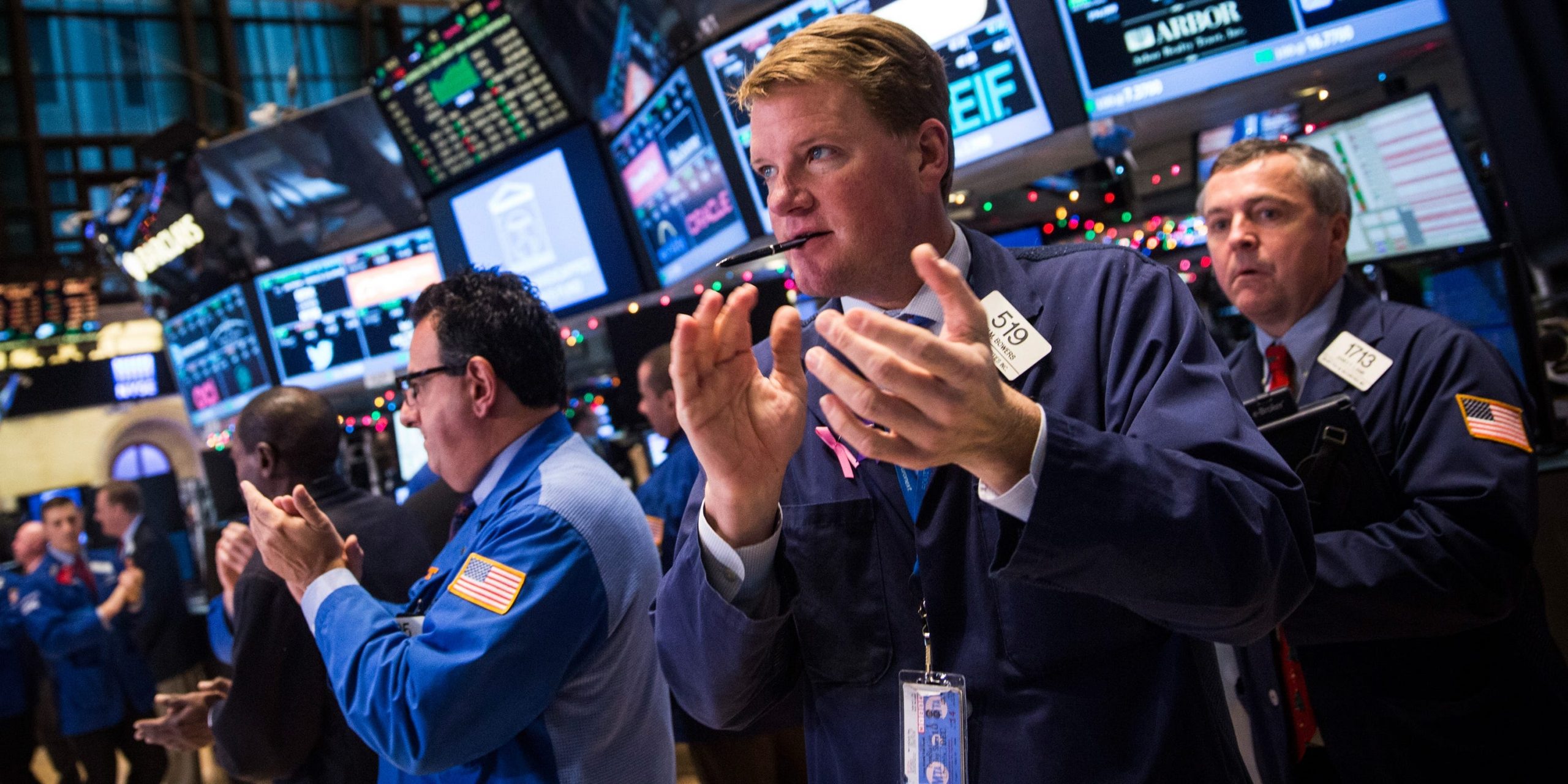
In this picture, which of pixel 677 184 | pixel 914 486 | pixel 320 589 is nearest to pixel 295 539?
pixel 320 589

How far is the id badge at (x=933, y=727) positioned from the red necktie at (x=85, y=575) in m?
6.00

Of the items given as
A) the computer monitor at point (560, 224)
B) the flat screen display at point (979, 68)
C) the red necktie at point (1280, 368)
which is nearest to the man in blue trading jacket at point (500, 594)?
the flat screen display at point (979, 68)

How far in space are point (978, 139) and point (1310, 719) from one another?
180 cm

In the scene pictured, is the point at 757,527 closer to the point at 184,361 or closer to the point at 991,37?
the point at 991,37

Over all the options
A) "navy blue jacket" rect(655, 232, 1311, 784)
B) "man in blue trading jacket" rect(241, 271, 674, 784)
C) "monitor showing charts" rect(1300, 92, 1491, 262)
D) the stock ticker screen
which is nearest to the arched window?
the stock ticker screen

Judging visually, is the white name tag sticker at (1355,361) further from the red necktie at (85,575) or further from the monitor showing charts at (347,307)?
the red necktie at (85,575)

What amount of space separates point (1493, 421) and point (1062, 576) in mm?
1272

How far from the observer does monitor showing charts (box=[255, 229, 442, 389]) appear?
228 inches

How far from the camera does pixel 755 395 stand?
1.04 meters

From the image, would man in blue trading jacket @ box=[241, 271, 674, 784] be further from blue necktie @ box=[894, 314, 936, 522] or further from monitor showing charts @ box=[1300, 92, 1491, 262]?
monitor showing charts @ box=[1300, 92, 1491, 262]

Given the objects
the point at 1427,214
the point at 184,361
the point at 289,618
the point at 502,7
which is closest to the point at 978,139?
the point at 1427,214

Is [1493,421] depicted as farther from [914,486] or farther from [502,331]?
[502,331]

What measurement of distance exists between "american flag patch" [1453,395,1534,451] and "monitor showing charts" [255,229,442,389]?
5040 mm

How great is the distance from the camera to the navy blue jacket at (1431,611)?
1.63 m
